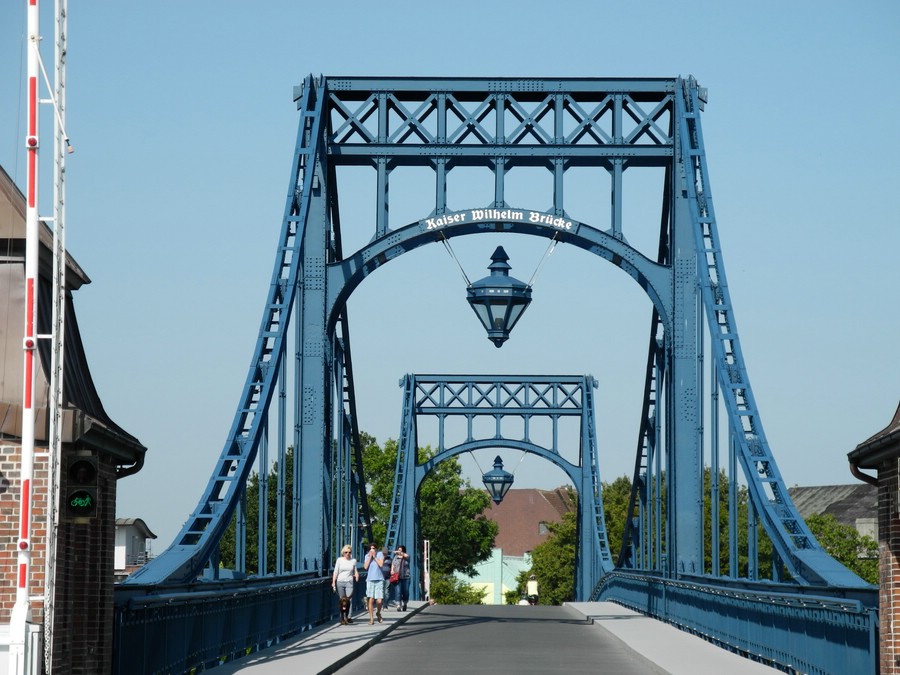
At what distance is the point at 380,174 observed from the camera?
2844 cm

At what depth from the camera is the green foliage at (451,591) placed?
11981cm

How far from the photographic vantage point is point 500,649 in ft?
81.3

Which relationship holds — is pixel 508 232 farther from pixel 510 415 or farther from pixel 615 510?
pixel 615 510

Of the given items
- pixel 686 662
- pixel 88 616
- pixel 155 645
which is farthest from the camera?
pixel 686 662

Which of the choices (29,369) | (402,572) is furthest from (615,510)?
(29,369)

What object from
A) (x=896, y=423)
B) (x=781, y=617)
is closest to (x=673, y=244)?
(x=781, y=617)

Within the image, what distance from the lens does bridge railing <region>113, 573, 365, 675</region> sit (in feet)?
52.7

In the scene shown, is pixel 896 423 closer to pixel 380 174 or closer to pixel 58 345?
pixel 58 345

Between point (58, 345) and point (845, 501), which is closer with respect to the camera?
point (58, 345)

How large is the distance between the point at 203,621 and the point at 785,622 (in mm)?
6631

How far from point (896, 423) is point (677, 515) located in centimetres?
1356

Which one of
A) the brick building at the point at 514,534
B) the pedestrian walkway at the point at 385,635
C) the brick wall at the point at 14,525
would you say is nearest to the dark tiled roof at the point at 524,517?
the brick building at the point at 514,534

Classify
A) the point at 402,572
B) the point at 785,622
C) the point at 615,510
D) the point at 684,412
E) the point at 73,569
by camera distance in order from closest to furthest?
1. the point at 73,569
2. the point at 785,622
3. the point at 684,412
4. the point at 402,572
5. the point at 615,510

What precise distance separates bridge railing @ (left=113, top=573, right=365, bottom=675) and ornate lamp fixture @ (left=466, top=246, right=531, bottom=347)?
5.05m
